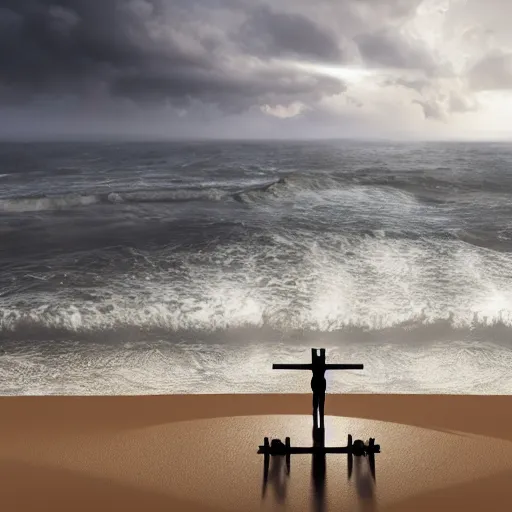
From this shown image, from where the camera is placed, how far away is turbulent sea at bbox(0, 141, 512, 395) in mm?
6652

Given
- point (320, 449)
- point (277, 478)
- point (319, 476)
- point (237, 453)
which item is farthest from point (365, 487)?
point (237, 453)

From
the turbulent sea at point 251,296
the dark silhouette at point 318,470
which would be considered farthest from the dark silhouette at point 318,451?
the turbulent sea at point 251,296

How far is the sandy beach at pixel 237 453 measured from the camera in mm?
3984

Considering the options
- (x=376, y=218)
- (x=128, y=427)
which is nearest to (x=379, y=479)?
(x=128, y=427)

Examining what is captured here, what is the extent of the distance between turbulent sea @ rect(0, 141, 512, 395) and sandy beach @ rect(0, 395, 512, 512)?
0.83 metres

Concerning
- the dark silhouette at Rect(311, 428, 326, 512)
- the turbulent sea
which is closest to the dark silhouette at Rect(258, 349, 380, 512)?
the dark silhouette at Rect(311, 428, 326, 512)

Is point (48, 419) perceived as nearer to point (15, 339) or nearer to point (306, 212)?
point (15, 339)

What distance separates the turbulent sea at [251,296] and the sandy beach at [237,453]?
0.83m

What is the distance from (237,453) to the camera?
179 inches

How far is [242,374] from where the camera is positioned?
664cm

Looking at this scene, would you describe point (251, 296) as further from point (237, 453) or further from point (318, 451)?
point (318, 451)

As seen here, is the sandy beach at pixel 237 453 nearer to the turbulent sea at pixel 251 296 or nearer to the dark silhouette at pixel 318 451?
the dark silhouette at pixel 318 451

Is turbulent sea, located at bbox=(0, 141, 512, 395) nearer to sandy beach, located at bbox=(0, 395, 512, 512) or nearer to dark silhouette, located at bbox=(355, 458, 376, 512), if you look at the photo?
sandy beach, located at bbox=(0, 395, 512, 512)

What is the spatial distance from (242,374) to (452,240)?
8.56 metres
